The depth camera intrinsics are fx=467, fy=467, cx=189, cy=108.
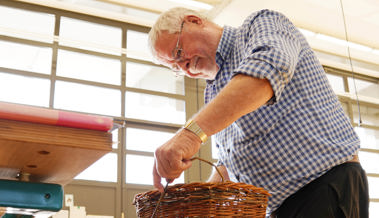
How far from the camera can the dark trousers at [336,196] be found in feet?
3.84

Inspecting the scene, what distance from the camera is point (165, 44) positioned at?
1522mm

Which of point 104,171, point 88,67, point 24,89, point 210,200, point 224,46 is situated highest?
point 88,67

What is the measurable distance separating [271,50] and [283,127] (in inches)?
9.4

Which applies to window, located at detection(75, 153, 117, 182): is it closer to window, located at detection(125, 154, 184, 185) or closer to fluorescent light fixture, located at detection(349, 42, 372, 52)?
window, located at detection(125, 154, 184, 185)

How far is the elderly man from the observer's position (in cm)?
104

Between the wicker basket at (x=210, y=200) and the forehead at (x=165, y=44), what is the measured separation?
2.11 ft

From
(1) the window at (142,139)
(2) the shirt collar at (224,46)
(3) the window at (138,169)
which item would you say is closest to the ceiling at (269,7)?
(1) the window at (142,139)

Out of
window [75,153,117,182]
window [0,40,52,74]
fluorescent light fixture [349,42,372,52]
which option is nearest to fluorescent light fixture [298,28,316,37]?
fluorescent light fixture [349,42,372,52]

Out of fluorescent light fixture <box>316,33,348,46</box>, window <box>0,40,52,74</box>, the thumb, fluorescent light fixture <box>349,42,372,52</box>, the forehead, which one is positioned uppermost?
fluorescent light fixture <box>349,42,372,52</box>

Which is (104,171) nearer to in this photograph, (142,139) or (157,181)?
(142,139)

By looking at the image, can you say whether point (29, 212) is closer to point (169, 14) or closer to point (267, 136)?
point (267, 136)

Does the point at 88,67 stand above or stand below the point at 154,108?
above

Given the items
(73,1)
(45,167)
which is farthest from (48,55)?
(45,167)

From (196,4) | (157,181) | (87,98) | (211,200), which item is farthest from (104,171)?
(211,200)
